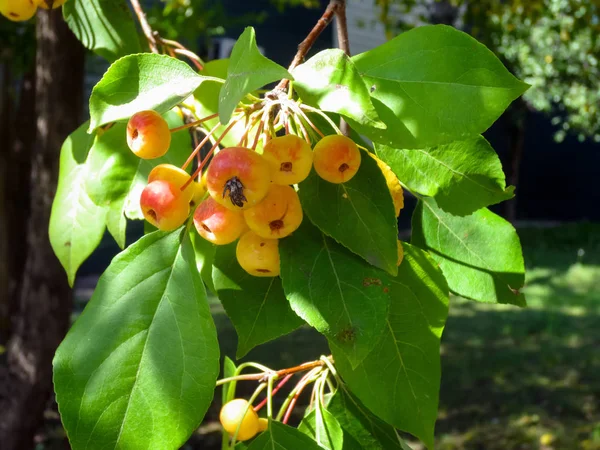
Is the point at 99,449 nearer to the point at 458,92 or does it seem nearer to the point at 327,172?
the point at 327,172

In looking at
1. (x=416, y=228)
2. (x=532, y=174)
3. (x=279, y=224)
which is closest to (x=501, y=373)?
(x=416, y=228)

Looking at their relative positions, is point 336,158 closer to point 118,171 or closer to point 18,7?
point 118,171

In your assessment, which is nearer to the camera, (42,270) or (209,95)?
(209,95)

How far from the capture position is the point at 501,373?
4.47 metres

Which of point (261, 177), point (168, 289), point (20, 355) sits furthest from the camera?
point (20, 355)

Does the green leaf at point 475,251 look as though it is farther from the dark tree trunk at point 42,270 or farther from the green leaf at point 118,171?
the dark tree trunk at point 42,270

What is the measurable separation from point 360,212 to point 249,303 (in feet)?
0.57

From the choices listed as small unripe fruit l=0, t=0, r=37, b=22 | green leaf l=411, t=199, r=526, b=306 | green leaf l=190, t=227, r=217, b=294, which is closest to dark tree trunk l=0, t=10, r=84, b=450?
small unripe fruit l=0, t=0, r=37, b=22

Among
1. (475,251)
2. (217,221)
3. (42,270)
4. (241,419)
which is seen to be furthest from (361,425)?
(42,270)

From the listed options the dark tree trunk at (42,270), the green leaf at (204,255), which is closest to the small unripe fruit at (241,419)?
the green leaf at (204,255)

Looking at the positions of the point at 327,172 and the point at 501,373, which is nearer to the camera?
the point at 327,172

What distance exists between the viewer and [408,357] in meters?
0.76

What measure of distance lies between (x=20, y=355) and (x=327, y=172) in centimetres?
275

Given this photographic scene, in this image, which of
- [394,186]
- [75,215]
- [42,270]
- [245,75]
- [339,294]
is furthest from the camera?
[42,270]
